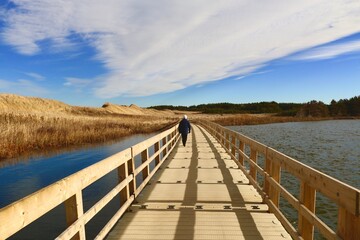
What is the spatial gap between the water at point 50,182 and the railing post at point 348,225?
650cm

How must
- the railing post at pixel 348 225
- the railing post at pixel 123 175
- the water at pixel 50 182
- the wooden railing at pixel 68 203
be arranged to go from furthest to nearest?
the water at pixel 50 182 < the railing post at pixel 123 175 < the railing post at pixel 348 225 < the wooden railing at pixel 68 203

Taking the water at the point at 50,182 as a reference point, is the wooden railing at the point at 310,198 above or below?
above

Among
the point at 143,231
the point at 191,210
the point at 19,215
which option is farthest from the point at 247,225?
the point at 19,215

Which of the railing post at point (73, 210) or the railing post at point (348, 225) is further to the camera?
the railing post at point (73, 210)

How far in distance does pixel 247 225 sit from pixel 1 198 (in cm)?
941

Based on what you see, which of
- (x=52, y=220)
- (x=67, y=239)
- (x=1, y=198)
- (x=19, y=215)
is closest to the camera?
(x=19, y=215)

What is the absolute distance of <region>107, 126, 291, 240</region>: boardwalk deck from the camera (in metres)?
4.71

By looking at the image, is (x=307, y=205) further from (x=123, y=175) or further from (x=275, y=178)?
(x=123, y=175)

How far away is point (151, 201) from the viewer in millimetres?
6430

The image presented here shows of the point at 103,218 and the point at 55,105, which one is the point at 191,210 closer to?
the point at 103,218

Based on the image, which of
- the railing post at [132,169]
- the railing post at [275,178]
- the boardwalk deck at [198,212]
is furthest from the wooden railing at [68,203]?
the railing post at [275,178]

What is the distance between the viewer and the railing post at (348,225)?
8.36ft

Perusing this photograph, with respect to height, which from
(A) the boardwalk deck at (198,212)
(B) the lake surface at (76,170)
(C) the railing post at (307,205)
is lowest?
(B) the lake surface at (76,170)

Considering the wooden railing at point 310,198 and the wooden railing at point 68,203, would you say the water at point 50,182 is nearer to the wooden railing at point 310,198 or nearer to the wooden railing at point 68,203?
the wooden railing at point 68,203
